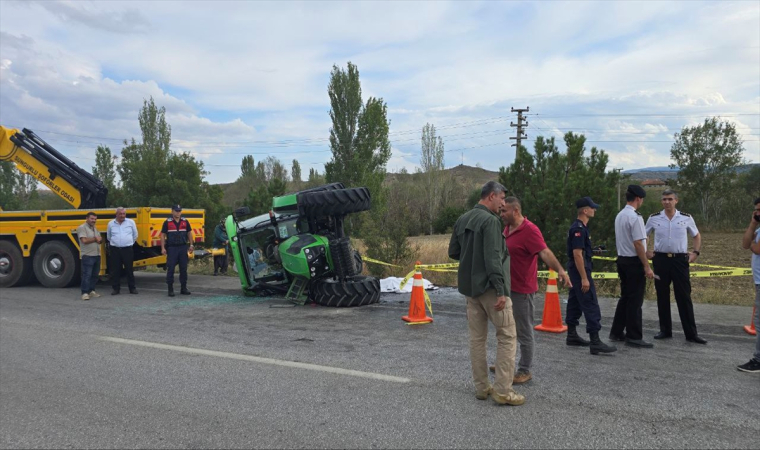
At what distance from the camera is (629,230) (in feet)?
20.4

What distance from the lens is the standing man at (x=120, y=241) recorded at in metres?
10.5

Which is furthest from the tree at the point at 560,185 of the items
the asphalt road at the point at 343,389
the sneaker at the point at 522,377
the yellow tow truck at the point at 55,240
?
the yellow tow truck at the point at 55,240

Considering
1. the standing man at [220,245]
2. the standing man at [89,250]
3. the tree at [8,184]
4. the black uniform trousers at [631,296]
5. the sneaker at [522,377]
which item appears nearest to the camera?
the sneaker at [522,377]

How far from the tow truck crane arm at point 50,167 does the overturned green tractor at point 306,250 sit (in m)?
5.66

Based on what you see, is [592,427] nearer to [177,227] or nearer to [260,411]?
[260,411]

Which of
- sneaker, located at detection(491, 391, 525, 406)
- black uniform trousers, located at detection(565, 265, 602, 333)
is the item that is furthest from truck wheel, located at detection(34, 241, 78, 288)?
sneaker, located at detection(491, 391, 525, 406)

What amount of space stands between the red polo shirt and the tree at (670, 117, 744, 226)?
46206 mm

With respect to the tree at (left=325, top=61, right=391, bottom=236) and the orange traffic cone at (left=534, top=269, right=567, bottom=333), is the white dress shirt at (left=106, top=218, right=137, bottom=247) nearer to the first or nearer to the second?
the orange traffic cone at (left=534, top=269, right=567, bottom=333)

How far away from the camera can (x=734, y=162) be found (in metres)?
44.7

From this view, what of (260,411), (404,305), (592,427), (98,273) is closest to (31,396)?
(260,411)

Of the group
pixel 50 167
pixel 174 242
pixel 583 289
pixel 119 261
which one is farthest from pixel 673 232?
pixel 50 167

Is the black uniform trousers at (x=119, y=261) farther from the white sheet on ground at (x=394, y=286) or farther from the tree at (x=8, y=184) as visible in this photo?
the tree at (x=8, y=184)

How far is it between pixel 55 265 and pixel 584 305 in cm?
1106

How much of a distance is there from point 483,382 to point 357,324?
133 inches
